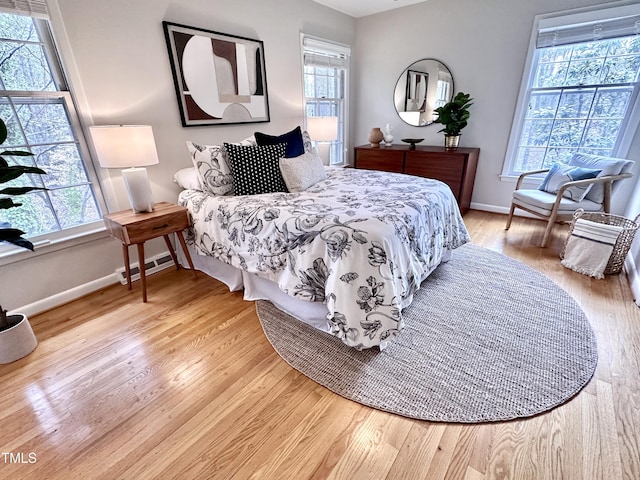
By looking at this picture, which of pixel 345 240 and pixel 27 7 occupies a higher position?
pixel 27 7

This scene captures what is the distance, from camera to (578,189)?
2.77 meters

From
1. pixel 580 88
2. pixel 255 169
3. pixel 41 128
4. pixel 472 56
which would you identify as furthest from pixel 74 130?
pixel 580 88

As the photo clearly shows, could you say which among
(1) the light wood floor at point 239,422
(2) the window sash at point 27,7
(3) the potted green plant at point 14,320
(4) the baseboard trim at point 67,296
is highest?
(2) the window sash at point 27,7

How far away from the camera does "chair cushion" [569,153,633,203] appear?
2.61 metres

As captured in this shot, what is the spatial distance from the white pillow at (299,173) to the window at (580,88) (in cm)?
262

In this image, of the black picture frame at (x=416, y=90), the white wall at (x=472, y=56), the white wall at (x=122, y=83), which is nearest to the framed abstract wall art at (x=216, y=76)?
the white wall at (x=122, y=83)

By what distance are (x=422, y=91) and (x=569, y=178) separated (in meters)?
2.02

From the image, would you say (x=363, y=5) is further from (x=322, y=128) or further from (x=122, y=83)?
Answer: (x=122, y=83)

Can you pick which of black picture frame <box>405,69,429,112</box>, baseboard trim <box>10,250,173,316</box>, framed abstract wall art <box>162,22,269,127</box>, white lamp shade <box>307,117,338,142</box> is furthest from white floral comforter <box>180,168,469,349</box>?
black picture frame <box>405,69,429,112</box>

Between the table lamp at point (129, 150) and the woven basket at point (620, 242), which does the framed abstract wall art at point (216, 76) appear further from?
the woven basket at point (620, 242)

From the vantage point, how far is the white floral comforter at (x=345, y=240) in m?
1.48

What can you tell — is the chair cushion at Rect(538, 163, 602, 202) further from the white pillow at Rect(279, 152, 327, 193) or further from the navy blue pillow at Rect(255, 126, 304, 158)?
the navy blue pillow at Rect(255, 126, 304, 158)

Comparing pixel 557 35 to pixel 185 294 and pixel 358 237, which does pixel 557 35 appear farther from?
pixel 185 294

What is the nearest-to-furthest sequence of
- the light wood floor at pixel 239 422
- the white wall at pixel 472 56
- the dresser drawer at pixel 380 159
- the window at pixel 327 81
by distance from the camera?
the light wood floor at pixel 239 422
the white wall at pixel 472 56
the window at pixel 327 81
the dresser drawer at pixel 380 159
